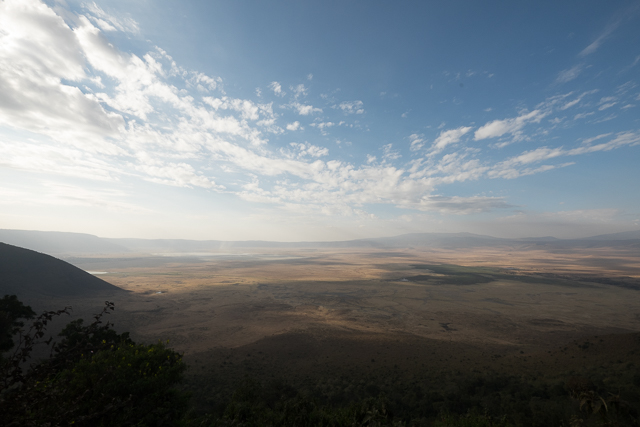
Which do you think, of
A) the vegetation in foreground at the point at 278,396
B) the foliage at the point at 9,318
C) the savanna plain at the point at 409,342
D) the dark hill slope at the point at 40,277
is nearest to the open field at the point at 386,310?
the savanna plain at the point at 409,342

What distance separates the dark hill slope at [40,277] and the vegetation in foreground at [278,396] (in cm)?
3858

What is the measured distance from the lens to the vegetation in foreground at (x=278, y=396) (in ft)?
20.7

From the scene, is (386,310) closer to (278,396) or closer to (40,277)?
(278,396)

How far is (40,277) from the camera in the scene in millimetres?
51094

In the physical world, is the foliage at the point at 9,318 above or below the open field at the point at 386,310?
above

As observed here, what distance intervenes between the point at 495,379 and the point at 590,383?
16.4ft

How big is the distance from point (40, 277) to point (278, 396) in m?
59.9

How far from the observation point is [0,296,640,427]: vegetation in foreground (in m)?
6.32

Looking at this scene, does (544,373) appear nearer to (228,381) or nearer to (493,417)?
(493,417)

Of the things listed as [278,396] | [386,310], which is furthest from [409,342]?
[278,396]

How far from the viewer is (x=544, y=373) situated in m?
20.3

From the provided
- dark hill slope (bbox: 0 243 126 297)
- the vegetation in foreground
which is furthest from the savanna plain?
dark hill slope (bbox: 0 243 126 297)

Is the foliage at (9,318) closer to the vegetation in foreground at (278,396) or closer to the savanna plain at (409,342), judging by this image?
the vegetation in foreground at (278,396)

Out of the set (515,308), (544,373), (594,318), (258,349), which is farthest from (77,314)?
(594,318)
